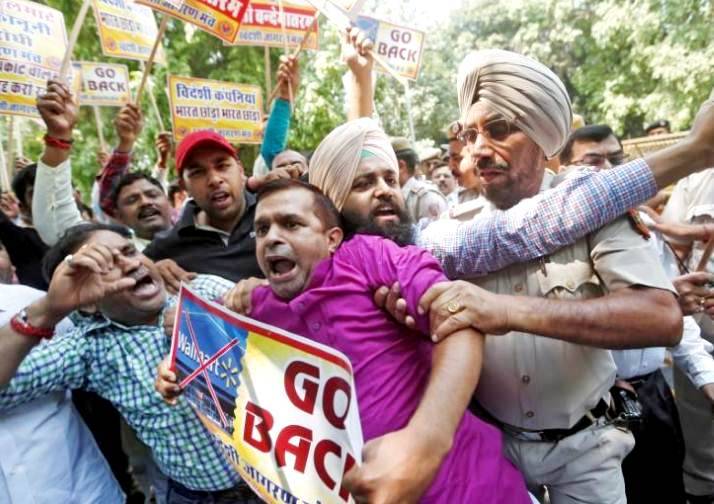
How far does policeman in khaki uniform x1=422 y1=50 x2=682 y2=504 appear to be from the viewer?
4.81 ft

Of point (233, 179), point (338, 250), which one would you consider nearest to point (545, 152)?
point (338, 250)

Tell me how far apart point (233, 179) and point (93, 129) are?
869cm

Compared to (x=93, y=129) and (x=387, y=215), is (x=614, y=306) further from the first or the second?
(x=93, y=129)

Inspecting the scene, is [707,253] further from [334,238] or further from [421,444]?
[421,444]

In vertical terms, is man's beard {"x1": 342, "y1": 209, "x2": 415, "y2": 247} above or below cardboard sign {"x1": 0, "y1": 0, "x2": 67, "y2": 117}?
below

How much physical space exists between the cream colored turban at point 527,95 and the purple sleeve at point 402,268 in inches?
21.4

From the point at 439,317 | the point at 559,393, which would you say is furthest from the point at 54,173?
the point at 559,393

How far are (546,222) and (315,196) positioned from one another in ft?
2.37

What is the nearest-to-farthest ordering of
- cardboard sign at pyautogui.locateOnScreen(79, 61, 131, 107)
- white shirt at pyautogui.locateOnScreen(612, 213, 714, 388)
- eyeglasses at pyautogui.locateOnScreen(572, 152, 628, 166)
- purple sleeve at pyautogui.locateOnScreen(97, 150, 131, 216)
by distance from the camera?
1. white shirt at pyautogui.locateOnScreen(612, 213, 714, 388)
2. eyeglasses at pyautogui.locateOnScreen(572, 152, 628, 166)
3. purple sleeve at pyautogui.locateOnScreen(97, 150, 131, 216)
4. cardboard sign at pyautogui.locateOnScreen(79, 61, 131, 107)

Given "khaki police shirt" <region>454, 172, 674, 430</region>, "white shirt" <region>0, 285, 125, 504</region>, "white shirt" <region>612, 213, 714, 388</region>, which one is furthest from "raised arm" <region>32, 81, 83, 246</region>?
"white shirt" <region>612, 213, 714, 388</region>

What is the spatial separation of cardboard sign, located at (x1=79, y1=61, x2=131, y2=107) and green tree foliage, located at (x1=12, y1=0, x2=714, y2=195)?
1.83 meters

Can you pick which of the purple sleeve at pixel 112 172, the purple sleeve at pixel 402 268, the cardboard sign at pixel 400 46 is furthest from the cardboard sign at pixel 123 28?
the purple sleeve at pixel 402 268

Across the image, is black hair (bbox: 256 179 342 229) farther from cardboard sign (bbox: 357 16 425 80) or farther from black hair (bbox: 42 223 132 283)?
cardboard sign (bbox: 357 16 425 80)

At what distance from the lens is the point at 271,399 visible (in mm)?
1426
